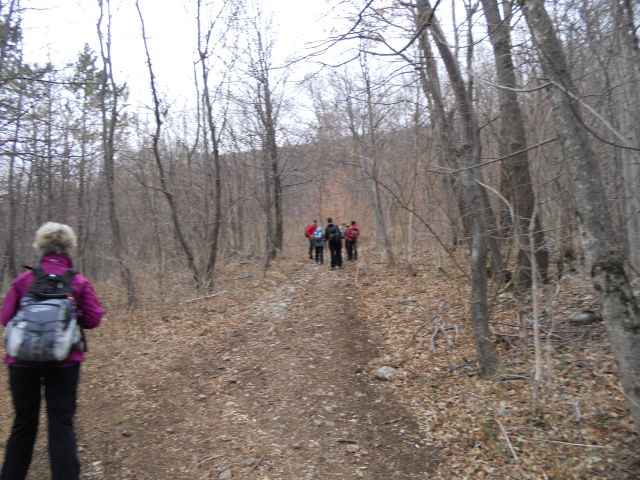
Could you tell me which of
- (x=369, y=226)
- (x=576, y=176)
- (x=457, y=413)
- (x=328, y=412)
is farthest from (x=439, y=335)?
(x=369, y=226)

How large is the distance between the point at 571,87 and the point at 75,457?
16.4ft

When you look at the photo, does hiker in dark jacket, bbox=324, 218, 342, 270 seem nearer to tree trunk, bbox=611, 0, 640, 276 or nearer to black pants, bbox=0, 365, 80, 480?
tree trunk, bbox=611, 0, 640, 276

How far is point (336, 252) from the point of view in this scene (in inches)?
622

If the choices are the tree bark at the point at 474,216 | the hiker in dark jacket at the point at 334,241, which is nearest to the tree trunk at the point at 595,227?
the tree bark at the point at 474,216

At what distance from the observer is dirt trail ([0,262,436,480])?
4.30 metres

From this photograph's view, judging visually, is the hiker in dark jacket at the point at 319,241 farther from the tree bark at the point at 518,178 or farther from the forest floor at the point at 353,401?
the tree bark at the point at 518,178

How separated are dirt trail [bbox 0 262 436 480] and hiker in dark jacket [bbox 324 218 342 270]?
619cm

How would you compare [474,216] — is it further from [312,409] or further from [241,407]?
[241,407]

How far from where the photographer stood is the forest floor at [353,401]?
4.22 m

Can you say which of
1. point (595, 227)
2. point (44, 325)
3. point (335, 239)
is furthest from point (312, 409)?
point (335, 239)

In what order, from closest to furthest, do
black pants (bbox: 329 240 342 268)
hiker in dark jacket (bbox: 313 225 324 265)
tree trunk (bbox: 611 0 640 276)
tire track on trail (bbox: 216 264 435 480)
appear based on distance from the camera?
1. tire track on trail (bbox: 216 264 435 480)
2. tree trunk (bbox: 611 0 640 276)
3. black pants (bbox: 329 240 342 268)
4. hiker in dark jacket (bbox: 313 225 324 265)

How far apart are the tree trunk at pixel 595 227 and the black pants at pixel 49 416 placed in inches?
169

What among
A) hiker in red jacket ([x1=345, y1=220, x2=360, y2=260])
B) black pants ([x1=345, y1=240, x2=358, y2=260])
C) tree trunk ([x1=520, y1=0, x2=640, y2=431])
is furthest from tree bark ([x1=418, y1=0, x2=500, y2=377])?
black pants ([x1=345, y1=240, x2=358, y2=260])

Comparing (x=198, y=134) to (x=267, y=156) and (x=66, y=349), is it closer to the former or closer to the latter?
(x=267, y=156)
